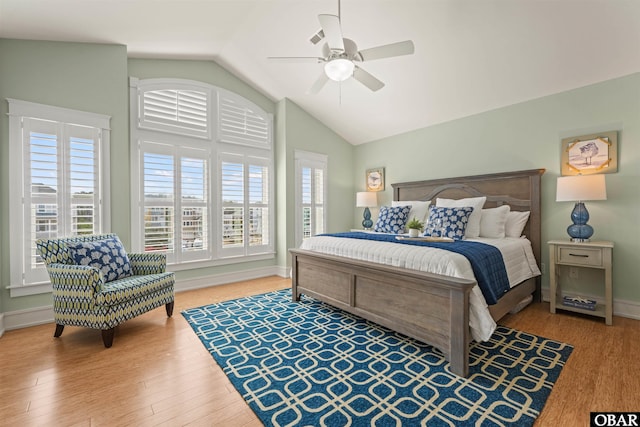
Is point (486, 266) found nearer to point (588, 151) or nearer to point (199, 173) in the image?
point (588, 151)

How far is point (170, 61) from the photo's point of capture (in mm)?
3984

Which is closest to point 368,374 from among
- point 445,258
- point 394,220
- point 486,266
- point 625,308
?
point 445,258

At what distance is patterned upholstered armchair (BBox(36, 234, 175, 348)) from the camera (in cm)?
234

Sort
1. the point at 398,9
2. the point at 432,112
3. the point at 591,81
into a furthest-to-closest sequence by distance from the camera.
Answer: the point at 432,112
the point at 591,81
the point at 398,9

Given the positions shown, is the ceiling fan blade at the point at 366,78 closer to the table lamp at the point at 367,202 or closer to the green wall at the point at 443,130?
the green wall at the point at 443,130

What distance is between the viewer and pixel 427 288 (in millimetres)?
2146

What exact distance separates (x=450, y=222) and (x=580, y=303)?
151 centimetres

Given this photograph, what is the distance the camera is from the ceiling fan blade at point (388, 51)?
7.57 feet

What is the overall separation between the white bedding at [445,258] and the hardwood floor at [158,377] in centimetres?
50

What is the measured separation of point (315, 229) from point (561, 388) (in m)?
4.00

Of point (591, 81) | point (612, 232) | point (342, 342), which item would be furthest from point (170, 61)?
point (612, 232)

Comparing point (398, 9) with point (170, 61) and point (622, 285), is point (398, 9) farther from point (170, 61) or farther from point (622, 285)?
point (622, 285)

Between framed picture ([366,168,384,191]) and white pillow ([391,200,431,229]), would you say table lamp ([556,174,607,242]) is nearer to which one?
white pillow ([391,200,431,229])

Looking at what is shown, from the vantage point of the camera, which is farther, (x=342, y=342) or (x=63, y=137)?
(x=63, y=137)
